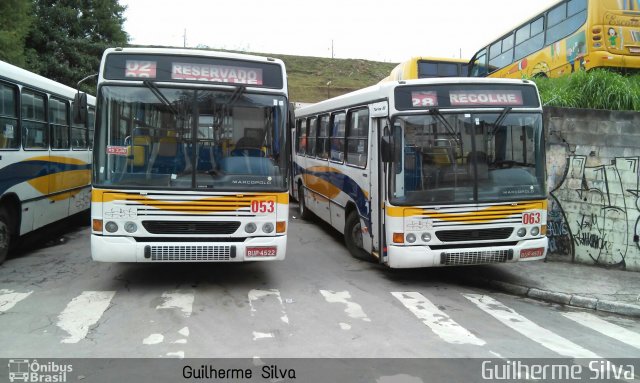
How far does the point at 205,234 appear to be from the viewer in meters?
6.52

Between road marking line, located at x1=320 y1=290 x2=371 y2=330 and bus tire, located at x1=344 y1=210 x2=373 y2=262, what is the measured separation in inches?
82.1

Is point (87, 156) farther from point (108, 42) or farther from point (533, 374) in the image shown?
point (108, 42)

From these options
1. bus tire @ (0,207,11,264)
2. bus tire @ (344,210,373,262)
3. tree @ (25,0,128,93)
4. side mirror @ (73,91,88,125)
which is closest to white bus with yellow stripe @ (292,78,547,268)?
Result: bus tire @ (344,210,373,262)

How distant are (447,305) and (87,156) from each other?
9.15 meters

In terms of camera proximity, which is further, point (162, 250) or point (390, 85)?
point (390, 85)

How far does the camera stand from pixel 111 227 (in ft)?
20.9

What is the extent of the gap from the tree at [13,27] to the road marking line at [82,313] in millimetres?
14984

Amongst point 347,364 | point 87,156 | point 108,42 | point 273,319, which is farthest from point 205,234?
point 108,42

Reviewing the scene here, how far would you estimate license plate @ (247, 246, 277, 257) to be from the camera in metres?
6.63

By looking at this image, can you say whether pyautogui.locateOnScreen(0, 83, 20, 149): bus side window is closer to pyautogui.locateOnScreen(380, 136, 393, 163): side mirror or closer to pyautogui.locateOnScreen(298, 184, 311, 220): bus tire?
pyautogui.locateOnScreen(380, 136, 393, 163): side mirror

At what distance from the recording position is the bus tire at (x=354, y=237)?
9181 millimetres

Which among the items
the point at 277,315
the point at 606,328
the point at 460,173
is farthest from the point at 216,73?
the point at 606,328

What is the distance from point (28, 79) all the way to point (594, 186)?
404 inches

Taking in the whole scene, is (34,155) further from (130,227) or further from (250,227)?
(250,227)
